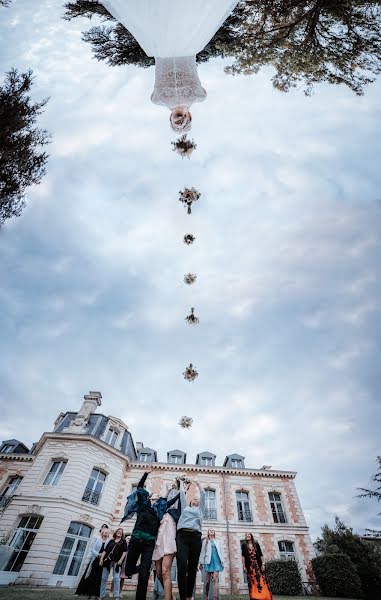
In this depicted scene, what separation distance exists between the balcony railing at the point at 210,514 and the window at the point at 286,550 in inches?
154

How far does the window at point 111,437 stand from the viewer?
62.4ft

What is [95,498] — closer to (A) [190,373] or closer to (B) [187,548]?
(A) [190,373]

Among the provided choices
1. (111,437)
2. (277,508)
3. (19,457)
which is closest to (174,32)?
(111,437)

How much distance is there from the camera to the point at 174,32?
392cm

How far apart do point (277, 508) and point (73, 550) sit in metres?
11.9

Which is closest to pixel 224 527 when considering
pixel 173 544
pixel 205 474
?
pixel 205 474

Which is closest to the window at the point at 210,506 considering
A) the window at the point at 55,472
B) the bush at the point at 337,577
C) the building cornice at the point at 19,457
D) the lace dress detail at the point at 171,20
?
the bush at the point at 337,577

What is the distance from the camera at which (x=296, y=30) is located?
6.97 metres

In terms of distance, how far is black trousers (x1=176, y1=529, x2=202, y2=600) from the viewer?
3994mm

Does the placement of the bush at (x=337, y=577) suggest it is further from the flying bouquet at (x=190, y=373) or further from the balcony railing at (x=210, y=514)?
the flying bouquet at (x=190, y=373)

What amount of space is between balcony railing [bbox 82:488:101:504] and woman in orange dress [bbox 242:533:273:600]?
45.8ft

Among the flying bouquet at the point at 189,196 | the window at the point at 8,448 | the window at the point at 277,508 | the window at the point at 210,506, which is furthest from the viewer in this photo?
the window at the point at 8,448

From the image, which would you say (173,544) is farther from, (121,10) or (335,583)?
(335,583)

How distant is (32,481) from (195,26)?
19456 millimetres
